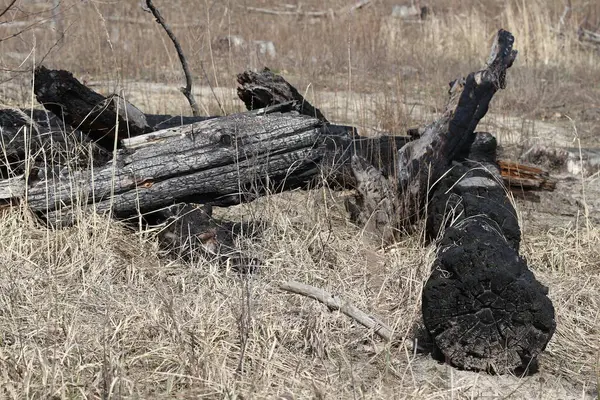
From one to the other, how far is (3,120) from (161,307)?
6.03 feet

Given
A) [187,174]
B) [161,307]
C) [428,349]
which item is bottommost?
[428,349]

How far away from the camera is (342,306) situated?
12.5 feet

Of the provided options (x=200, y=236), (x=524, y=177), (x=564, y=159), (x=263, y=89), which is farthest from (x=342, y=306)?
(x=564, y=159)

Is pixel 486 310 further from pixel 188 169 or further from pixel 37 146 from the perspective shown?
pixel 37 146

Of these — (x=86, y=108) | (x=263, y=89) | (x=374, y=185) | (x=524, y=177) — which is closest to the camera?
(x=86, y=108)

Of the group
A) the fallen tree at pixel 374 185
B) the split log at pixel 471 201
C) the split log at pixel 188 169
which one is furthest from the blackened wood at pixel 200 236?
the split log at pixel 471 201

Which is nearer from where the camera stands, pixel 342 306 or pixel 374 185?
pixel 342 306

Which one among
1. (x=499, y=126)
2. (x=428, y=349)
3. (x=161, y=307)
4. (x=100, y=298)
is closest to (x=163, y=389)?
(x=161, y=307)

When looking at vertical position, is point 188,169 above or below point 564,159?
above

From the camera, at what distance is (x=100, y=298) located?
13.0 feet

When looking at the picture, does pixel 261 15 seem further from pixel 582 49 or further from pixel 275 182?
pixel 275 182

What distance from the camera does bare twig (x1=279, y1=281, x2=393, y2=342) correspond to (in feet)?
12.4

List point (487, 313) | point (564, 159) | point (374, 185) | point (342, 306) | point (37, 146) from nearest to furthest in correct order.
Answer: point (487, 313)
point (342, 306)
point (37, 146)
point (374, 185)
point (564, 159)

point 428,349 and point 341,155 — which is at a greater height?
point 341,155
